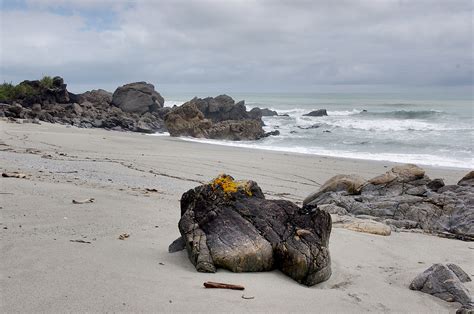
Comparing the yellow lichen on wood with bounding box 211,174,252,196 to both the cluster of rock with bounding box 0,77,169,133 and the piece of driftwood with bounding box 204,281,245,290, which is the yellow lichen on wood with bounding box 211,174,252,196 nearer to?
Answer: the piece of driftwood with bounding box 204,281,245,290

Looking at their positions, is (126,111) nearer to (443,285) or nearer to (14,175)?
(14,175)

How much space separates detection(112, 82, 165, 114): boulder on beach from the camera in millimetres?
43844

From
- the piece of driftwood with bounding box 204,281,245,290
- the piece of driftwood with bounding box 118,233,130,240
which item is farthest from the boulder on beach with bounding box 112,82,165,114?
the piece of driftwood with bounding box 204,281,245,290

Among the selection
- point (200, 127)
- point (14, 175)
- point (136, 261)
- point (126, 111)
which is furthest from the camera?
point (126, 111)

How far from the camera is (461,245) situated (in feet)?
24.5

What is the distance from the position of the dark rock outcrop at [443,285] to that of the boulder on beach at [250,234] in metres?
1.01

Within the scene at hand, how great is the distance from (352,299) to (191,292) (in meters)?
1.58

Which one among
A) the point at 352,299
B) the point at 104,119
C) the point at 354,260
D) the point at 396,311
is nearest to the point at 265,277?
the point at 352,299

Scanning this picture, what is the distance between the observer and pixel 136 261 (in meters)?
4.88

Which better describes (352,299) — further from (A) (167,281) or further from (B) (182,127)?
(B) (182,127)

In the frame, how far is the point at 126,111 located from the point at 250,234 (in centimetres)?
4002

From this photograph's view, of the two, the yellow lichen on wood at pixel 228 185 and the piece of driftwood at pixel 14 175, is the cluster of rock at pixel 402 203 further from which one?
the piece of driftwood at pixel 14 175

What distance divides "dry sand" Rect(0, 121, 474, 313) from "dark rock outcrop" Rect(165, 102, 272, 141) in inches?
860

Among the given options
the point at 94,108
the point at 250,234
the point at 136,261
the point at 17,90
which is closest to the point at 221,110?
the point at 94,108
